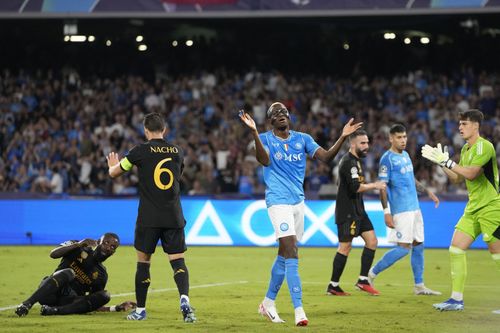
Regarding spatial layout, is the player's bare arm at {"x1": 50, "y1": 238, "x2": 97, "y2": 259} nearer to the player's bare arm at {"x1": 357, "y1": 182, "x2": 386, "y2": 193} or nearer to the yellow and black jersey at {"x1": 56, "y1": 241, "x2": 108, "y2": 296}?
the yellow and black jersey at {"x1": 56, "y1": 241, "x2": 108, "y2": 296}

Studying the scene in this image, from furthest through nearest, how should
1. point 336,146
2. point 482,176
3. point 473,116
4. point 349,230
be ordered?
point 349,230 → point 473,116 → point 482,176 → point 336,146

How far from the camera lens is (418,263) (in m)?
14.1

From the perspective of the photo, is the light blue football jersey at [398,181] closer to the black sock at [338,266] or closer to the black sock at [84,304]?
the black sock at [338,266]

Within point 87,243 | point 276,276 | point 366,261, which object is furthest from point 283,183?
point 366,261

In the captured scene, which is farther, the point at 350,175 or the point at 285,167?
the point at 350,175

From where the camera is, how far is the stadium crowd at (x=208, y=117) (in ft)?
92.0

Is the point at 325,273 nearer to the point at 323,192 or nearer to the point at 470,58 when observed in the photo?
the point at 323,192

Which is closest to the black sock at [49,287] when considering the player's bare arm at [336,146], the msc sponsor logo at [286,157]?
the msc sponsor logo at [286,157]

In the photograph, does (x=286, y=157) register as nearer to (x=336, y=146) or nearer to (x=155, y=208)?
(x=336, y=146)

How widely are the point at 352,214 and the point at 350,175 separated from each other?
0.60m

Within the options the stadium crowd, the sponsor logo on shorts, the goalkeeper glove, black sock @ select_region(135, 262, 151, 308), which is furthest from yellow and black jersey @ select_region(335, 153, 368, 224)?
the stadium crowd

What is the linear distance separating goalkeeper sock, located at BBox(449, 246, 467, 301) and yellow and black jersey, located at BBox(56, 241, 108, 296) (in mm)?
4329

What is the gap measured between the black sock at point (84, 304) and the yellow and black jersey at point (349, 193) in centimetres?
420

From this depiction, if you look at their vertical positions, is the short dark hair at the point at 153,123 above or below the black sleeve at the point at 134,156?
above
